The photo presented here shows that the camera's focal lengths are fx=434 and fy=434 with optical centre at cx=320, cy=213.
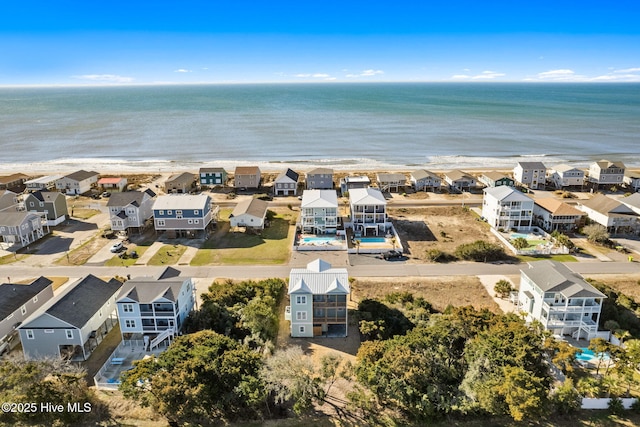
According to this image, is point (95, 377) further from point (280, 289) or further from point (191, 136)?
point (191, 136)

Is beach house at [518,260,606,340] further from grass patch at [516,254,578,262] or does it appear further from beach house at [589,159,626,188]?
beach house at [589,159,626,188]

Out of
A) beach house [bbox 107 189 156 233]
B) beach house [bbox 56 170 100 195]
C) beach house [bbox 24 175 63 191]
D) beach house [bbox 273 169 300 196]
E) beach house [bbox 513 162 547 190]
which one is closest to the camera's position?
beach house [bbox 107 189 156 233]

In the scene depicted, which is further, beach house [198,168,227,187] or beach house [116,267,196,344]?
beach house [198,168,227,187]

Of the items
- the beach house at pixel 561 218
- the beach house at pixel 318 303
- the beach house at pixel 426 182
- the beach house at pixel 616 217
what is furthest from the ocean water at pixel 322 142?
the beach house at pixel 318 303

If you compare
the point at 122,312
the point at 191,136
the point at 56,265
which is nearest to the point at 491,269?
the point at 122,312

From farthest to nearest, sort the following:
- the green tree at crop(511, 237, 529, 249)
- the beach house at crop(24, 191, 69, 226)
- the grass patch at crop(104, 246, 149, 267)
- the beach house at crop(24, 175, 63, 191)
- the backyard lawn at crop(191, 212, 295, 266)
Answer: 1. the beach house at crop(24, 175, 63, 191)
2. the beach house at crop(24, 191, 69, 226)
3. the green tree at crop(511, 237, 529, 249)
4. the backyard lawn at crop(191, 212, 295, 266)
5. the grass patch at crop(104, 246, 149, 267)

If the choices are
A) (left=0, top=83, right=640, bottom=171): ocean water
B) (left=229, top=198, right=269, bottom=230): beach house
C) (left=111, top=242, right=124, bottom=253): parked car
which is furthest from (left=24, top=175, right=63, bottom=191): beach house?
(left=229, top=198, right=269, bottom=230): beach house
